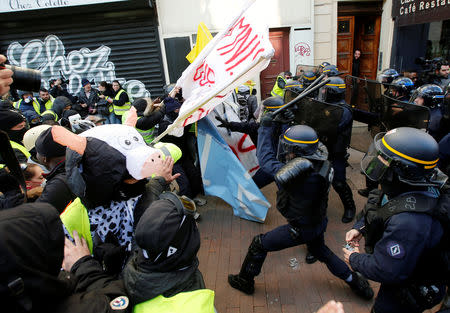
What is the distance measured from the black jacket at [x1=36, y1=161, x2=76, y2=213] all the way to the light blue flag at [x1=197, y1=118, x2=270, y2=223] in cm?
217

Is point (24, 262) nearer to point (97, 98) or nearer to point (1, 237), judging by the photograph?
point (1, 237)

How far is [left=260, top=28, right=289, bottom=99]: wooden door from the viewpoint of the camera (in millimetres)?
9297

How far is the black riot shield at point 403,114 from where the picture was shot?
3187mm

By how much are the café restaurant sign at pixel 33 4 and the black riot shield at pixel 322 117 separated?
311 inches

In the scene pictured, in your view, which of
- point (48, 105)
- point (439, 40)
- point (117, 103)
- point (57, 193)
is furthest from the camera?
point (439, 40)

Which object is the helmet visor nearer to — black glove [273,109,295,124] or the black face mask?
black glove [273,109,295,124]

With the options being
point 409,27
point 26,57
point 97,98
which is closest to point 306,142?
point 97,98

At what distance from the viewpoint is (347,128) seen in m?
3.95

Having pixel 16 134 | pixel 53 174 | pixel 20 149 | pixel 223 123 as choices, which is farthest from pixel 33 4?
pixel 53 174

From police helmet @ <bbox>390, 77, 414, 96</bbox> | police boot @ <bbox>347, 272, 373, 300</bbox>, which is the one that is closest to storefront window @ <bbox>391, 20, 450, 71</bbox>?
police helmet @ <bbox>390, 77, 414, 96</bbox>

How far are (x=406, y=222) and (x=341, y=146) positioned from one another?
98.5 inches

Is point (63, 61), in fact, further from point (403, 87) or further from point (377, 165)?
point (377, 165)

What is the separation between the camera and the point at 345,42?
9844 millimetres

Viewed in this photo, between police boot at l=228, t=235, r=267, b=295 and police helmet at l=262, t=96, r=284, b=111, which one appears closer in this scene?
police boot at l=228, t=235, r=267, b=295
